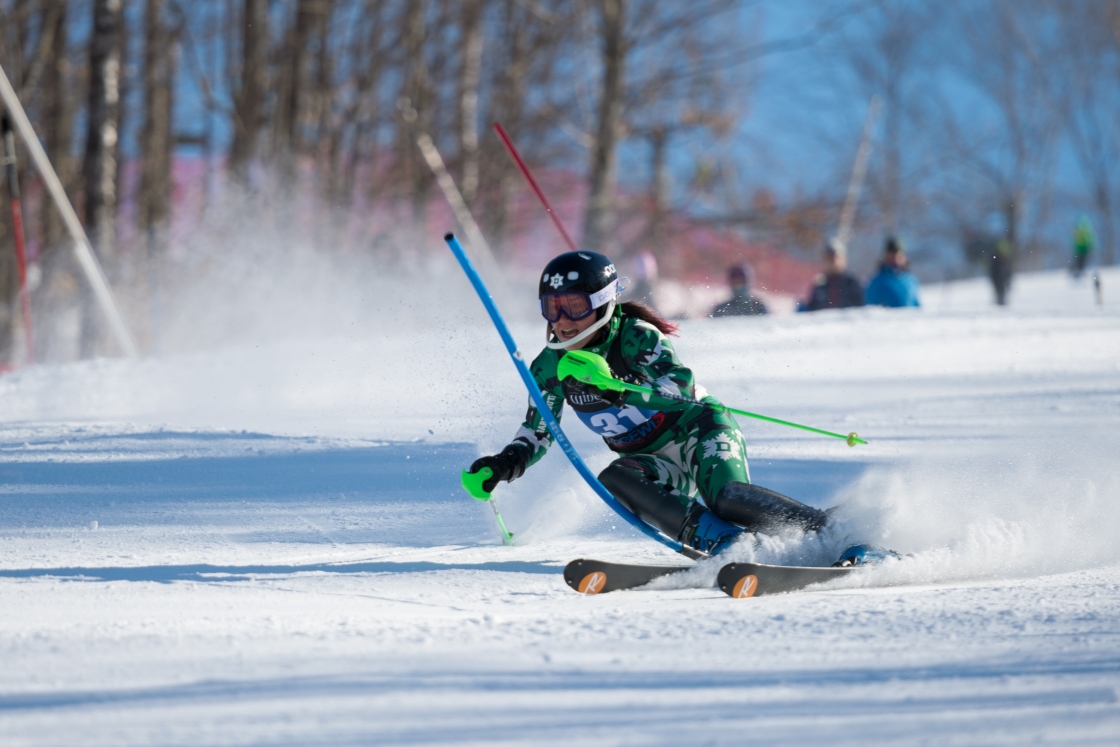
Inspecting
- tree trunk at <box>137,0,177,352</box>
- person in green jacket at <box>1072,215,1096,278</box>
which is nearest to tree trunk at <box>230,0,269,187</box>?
tree trunk at <box>137,0,177,352</box>

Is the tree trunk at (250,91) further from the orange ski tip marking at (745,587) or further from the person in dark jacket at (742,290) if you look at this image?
the orange ski tip marking at (745,587)

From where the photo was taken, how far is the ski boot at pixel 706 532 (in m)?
4.02

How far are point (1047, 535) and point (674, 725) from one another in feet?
8.46

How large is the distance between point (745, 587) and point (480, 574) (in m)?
1.08

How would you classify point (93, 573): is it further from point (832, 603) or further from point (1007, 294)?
point (1007, 294)

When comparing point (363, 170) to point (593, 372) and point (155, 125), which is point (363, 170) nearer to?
point (155, 125)

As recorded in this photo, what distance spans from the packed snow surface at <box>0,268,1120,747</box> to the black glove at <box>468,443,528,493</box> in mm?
335

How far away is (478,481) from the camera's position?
4305 millimetres

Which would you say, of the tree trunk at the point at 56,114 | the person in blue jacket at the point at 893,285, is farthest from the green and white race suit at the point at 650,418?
Result: the tree trunk at the point at 56,114

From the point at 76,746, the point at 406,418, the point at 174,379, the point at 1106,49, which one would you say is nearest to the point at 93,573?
the point at 76,746

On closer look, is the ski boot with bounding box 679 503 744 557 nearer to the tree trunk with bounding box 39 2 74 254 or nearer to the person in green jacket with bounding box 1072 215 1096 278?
the tree trunk with bounding box 39 2 74 254

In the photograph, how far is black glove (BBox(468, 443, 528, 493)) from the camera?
431cm

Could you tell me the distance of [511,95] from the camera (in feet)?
75.6

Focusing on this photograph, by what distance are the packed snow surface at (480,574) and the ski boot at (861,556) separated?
6 centimetres
